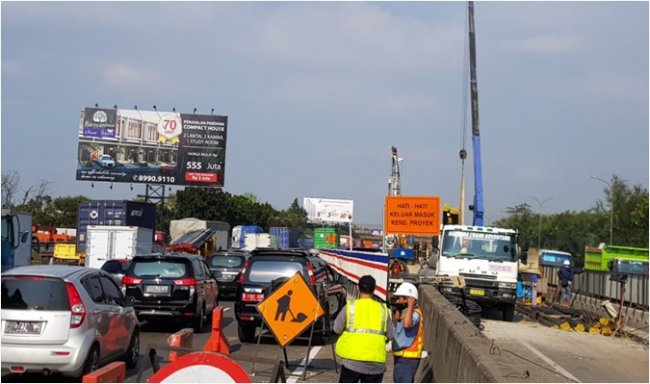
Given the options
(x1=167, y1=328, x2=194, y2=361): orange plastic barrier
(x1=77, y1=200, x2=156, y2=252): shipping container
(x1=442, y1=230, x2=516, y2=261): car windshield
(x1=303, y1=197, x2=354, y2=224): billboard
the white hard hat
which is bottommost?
(x1=167, y1=328, x2=194, y2=361): orange plastic barrier

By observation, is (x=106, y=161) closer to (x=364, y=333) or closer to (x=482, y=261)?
(x=482, y=261)

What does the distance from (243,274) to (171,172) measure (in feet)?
130

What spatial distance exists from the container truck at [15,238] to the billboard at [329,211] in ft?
283

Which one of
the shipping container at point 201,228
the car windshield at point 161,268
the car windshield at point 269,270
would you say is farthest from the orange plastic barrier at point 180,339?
the shipping container at point 201,228

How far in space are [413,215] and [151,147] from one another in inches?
973

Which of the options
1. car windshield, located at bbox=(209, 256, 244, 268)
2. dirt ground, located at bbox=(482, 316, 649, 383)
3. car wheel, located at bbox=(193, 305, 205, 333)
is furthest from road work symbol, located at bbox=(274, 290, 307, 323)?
car windshield, located at bbox=(209, 256, 244, 268)

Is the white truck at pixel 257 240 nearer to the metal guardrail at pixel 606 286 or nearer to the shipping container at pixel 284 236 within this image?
the shipping container at pixel 284 236

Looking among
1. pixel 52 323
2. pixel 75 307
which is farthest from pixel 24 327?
pixel 75 307

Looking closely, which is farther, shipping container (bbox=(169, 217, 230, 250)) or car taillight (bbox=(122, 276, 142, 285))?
shipping container (bbox=(169, 217, 230, 250))

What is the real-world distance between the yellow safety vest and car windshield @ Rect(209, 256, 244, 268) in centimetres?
2208

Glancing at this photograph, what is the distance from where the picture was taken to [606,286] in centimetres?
3300

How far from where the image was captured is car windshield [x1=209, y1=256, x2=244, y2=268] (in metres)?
30.2

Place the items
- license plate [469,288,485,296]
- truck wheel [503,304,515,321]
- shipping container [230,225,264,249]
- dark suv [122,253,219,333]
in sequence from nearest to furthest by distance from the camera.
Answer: dark suv [122,253,219,333]
license plate [469,288,485,296]
truck wheel [503,304,515,321]
shipping container [230,225,264,249]

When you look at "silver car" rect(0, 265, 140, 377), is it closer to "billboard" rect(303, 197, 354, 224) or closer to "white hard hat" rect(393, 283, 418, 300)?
"white hard hat" rect(393, 283, 418, 300)
